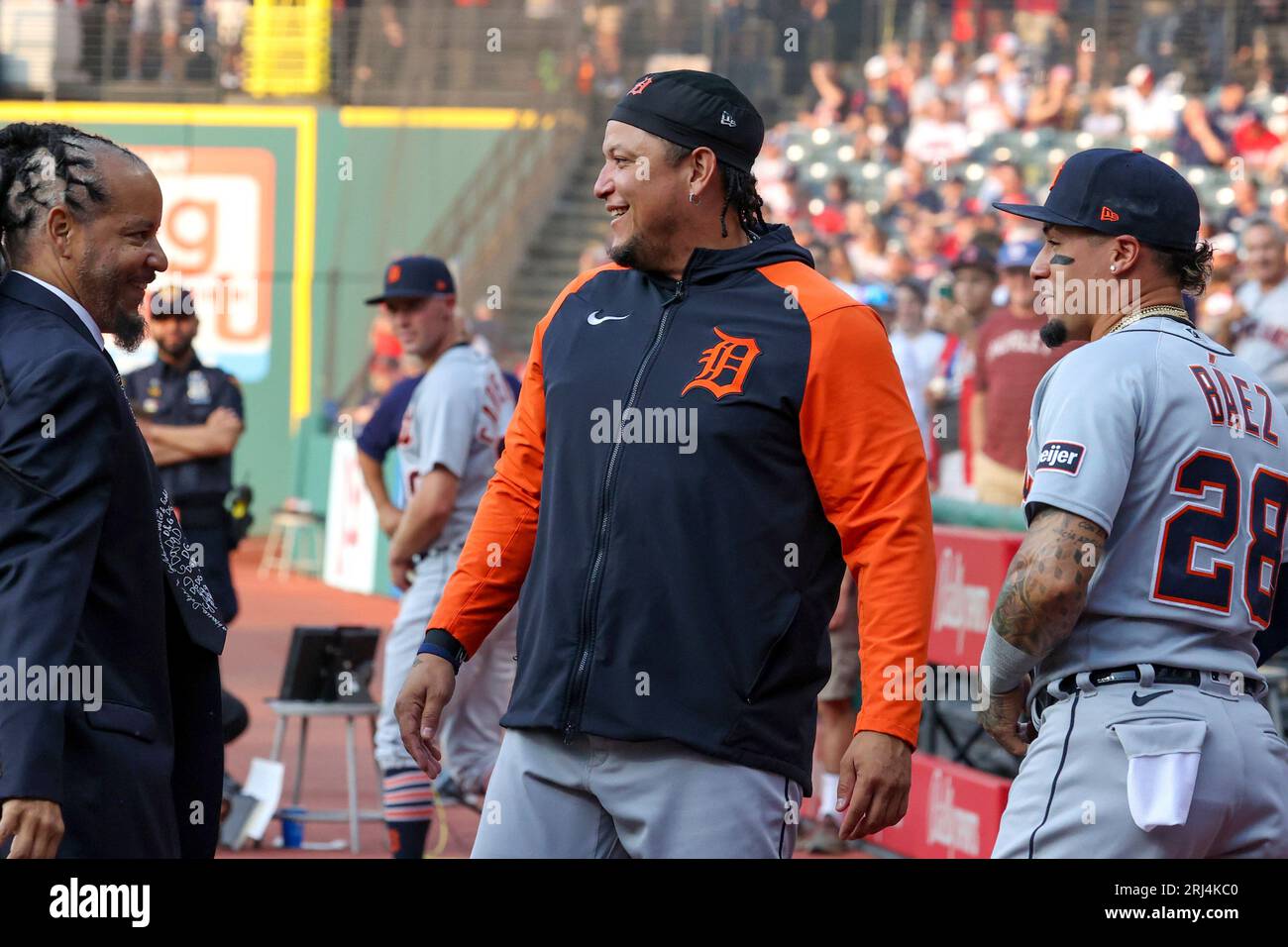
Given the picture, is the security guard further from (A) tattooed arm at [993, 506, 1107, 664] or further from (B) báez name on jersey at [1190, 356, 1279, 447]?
(B) báez name on jersey at [1190, 356, 1279, 447]

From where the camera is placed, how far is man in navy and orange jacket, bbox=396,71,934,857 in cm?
336

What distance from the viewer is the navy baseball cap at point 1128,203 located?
354 centimetres

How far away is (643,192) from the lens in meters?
3.60

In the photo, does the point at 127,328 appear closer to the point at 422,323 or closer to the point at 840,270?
the point at 422,323

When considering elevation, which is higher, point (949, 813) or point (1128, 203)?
point (1128, 203)

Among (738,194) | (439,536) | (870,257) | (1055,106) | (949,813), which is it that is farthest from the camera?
(1055,106)

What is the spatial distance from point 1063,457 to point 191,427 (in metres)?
5.62

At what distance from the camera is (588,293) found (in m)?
3.74

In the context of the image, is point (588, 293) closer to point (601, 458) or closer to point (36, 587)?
point (601, 458)

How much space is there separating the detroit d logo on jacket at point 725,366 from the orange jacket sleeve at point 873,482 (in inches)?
4.9

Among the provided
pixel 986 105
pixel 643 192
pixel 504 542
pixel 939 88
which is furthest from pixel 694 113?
pixel 939 88

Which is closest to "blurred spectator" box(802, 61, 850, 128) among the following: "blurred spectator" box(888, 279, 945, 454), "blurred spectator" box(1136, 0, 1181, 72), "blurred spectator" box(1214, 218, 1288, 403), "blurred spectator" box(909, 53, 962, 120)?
"blurred spectator" box(909, 53, 962, 120)

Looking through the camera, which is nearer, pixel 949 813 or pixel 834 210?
pixel 949 813
